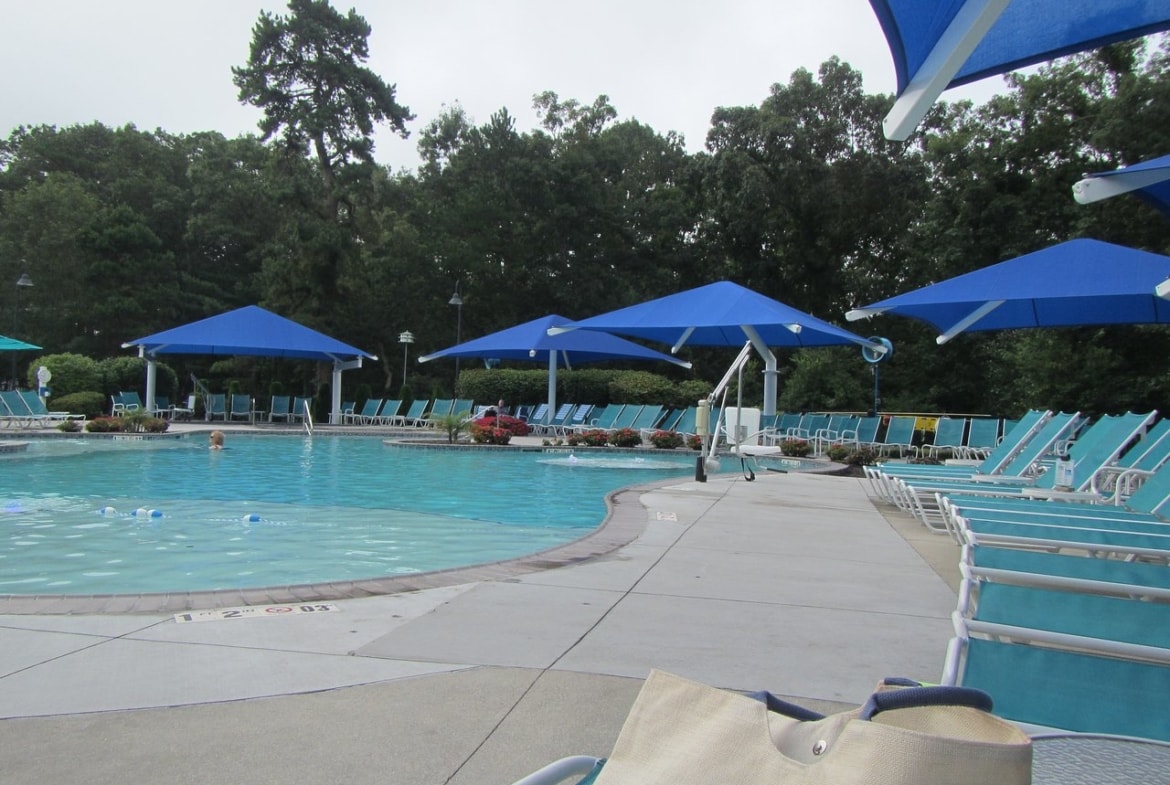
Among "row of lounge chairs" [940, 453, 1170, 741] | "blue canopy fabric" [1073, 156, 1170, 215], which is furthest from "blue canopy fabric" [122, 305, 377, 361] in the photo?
"row of lounge chairs" [940, 453, 1170, 741]

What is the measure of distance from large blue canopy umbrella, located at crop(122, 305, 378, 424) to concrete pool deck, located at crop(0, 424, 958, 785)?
61.7ft

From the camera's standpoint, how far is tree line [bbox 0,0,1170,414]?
2125cm

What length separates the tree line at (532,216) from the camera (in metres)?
21.2

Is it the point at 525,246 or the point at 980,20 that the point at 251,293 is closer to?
the point at 525,246

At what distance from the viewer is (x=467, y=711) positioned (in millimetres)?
3033

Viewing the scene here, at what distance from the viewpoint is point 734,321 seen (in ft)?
47.6

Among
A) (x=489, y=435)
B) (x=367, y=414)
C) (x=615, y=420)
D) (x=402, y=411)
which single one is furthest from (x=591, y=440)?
(x=367, y=414)

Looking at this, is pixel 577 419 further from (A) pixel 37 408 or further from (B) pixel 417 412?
(A) pixel 37 408

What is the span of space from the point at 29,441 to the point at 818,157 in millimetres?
22194

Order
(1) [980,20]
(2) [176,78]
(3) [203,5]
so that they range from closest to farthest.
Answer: (1) [980,20] < (3) [203,5] < (2) [176,78]

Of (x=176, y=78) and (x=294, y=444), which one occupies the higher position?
(x=176, y=78)

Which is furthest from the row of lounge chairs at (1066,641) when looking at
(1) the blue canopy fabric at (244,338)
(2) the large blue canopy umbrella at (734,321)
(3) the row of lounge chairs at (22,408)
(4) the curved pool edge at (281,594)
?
(1) the blue canopy fabric at (244,338)

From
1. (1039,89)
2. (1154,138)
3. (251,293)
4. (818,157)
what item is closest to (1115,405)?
(1154,138)

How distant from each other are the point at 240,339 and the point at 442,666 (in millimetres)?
20684
